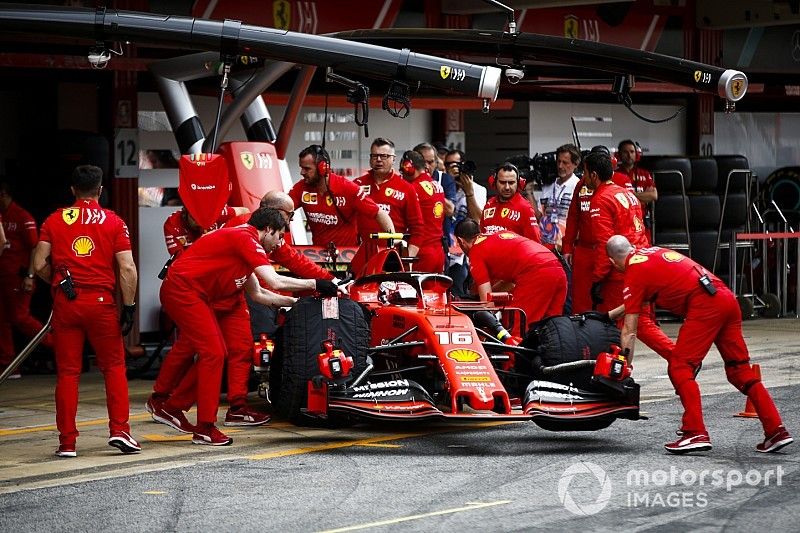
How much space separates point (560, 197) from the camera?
15891 mm

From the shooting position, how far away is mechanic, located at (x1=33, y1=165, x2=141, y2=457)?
9.98 metres

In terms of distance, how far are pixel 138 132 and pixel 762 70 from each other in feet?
34.7

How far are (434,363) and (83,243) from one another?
256cm

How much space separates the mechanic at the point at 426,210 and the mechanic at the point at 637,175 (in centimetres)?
279

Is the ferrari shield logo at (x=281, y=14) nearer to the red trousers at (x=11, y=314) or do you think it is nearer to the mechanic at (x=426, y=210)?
the mechanic at (x=426, y=210)

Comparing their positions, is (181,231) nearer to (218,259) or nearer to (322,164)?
(322,164)

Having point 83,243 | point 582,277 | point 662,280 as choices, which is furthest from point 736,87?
point 83,243

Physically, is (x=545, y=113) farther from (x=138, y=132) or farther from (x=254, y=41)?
(x=254, y=41)

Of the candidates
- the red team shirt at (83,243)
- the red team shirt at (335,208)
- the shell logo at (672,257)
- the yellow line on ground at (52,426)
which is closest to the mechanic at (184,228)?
the red team shirt at (335,208)

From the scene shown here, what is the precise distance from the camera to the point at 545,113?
21031mm

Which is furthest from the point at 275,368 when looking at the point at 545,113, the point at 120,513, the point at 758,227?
the point at 758,227

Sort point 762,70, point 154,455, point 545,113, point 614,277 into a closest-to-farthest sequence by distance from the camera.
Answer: point 154,455, point 614,277, point 545,113, point 762,70

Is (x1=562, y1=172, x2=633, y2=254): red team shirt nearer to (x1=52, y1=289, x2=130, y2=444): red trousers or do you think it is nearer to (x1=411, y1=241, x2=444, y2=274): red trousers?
(x1=411, y1=241, x2=444, y2=274): red trousers

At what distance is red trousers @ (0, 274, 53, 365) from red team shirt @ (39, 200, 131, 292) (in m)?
4.98
